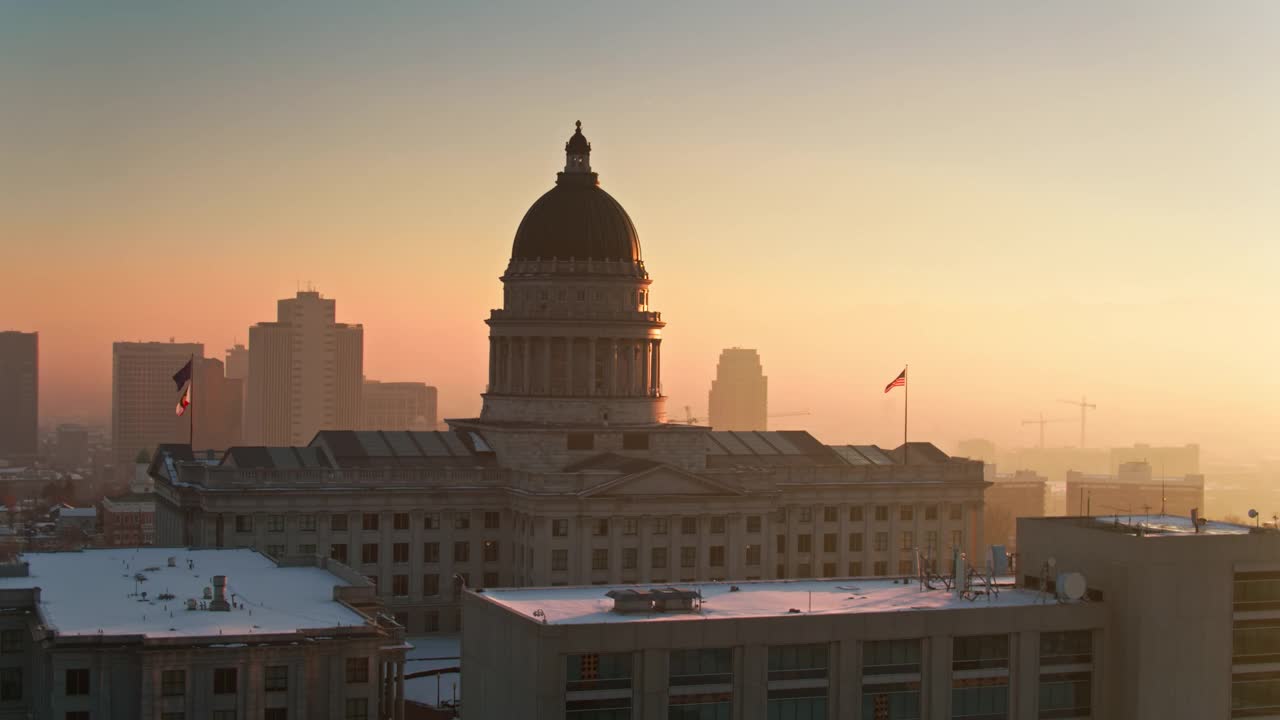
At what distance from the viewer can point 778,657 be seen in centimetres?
9400

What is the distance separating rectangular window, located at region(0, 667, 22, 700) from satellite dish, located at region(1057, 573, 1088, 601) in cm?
5623

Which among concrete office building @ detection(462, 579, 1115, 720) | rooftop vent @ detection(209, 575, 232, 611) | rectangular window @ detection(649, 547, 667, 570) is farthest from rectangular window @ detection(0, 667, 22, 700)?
rectangular window @ detection(649, 547, 667, 570)

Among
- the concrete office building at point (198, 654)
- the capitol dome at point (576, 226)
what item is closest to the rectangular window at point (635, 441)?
the capitol dome at point (576, 226)

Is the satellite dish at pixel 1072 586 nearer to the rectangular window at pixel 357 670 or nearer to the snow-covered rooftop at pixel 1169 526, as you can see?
the snow-covered rooftop at pixel 1169 526

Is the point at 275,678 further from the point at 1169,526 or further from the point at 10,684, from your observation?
the point at 1169,526

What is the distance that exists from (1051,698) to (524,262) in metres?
92.4

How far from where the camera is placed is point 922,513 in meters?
187

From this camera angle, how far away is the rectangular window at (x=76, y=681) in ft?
349

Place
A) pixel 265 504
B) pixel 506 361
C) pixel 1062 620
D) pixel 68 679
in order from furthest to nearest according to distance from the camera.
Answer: pixel 506 361, pixel 265 504, pixel 68 679, pixel 1062 620

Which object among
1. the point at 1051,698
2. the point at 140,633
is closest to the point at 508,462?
the point at 140,633

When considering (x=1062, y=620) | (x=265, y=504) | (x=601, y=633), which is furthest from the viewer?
(x=265, y=504)

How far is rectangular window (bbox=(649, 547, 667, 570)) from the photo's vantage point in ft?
558

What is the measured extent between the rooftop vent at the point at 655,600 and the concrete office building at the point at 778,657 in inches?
2.5

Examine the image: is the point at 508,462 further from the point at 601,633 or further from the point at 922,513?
the point at 601,633
